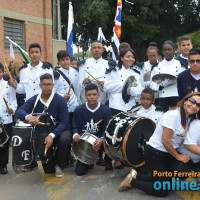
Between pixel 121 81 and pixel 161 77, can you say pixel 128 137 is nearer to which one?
pixel 121 81

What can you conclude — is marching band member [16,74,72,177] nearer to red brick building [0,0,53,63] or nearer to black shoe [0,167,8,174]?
black shoe [0,167,8,174]

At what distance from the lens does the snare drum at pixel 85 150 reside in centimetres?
442

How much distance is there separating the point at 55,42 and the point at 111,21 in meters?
8.31

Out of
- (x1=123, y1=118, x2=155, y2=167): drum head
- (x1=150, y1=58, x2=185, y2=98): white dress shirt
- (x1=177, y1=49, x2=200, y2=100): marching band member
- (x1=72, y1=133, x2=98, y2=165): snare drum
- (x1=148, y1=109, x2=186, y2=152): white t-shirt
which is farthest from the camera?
(x1=150, y1=58, x2=185, y2=98): white dress shirt

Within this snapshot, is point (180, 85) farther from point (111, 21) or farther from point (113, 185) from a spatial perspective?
point (111, 21)

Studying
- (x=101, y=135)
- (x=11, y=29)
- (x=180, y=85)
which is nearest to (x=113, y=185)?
(x=101, y=135)

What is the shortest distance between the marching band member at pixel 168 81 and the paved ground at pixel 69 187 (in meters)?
1.36

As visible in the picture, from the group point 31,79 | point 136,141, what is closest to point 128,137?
point 136,141

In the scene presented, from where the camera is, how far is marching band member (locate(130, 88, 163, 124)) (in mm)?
4578

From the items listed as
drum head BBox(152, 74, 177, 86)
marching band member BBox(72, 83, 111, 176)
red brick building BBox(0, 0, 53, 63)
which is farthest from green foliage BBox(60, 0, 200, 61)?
marching band member BBox(72, 83, 111, 176)

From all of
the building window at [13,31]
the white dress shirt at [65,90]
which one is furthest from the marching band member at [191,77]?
the building window at [13,31]

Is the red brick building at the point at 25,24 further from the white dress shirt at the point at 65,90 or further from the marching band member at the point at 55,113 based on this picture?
the marching band member at the point at 55,113

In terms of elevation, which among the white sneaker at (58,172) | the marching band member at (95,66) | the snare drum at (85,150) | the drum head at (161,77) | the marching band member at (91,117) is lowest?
the white sneaker at (58,172)

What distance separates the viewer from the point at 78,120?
4.73m
